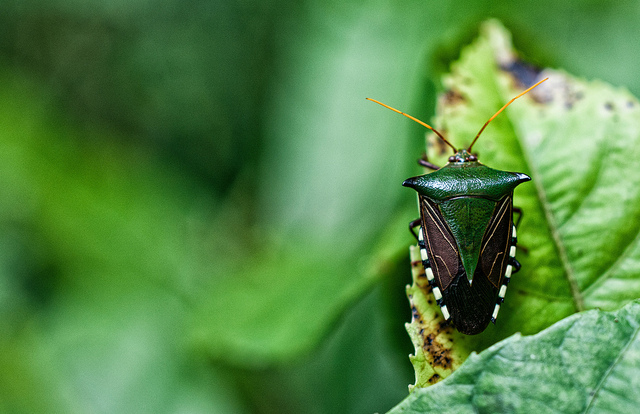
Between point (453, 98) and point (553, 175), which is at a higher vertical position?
point (453, 98)

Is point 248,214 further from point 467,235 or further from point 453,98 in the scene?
point 467,235

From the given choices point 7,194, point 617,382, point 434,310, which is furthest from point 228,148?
point 617,382

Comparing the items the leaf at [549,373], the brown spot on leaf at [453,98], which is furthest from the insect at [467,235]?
the leaf at [549,373]

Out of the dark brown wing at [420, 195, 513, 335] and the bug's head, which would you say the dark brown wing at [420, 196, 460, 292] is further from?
the bug's head

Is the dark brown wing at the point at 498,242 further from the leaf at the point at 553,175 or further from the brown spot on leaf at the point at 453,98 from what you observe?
the brown spot on leaf at the point at 453,98

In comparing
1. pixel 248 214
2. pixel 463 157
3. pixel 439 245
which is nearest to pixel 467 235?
pixel 439 245
